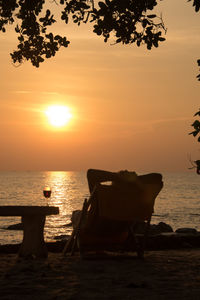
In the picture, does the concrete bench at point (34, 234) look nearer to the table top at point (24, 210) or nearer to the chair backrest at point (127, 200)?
the table top at point (24, 210)

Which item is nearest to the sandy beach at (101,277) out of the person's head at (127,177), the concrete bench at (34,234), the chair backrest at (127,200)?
the concrete bench at (34,234)

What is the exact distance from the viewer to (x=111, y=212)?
336 inches

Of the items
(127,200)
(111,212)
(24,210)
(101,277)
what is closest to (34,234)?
(24,210)

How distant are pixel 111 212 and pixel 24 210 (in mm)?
1450

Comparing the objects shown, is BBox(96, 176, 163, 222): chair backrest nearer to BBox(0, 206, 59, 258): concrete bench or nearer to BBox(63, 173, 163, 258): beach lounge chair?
BBox(63, 173, 163, 258): beach lounge chair

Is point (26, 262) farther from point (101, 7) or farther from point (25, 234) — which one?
point (101, 7)

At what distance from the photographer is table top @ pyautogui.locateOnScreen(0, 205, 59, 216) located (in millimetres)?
8508

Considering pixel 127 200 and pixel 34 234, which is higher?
pixel 127 200

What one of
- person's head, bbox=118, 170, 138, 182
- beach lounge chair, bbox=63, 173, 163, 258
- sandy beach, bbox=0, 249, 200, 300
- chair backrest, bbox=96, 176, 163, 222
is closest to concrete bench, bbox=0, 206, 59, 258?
sandy beach, bbox=0, 249, 200, 300

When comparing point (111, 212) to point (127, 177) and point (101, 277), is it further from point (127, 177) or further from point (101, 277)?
point (101, 277)

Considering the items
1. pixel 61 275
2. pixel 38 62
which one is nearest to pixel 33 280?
pixel 61 275

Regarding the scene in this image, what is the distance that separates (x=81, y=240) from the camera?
29.0 feet

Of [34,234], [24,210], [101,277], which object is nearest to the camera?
[101,277]

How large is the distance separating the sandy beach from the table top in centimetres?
77
